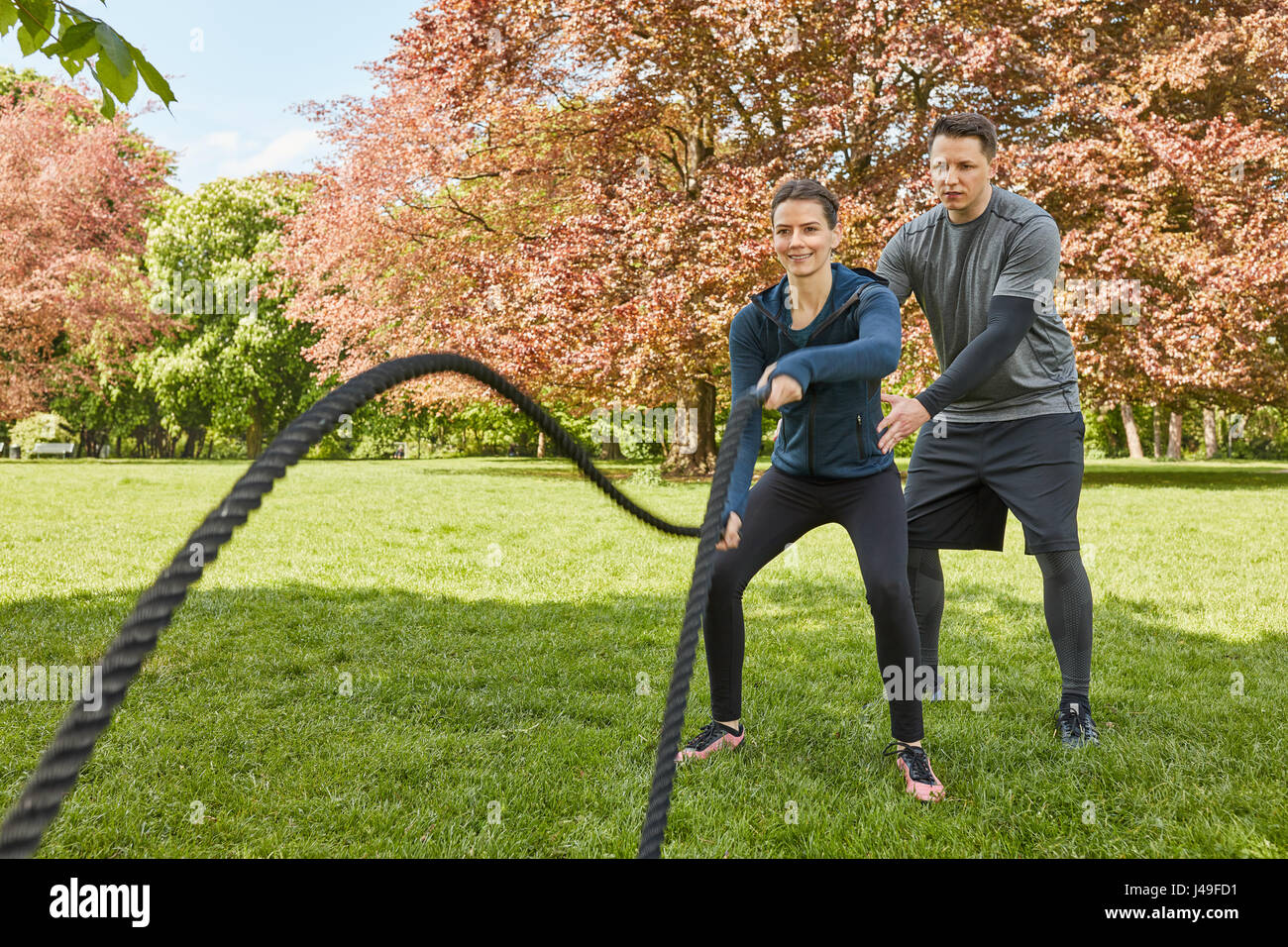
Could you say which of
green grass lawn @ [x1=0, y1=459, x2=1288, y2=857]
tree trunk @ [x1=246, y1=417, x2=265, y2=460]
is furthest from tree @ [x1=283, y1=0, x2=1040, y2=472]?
tree trunk @ [x1=246, y1=417, x2=265, y2=460]

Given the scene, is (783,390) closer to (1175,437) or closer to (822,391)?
(822,391)

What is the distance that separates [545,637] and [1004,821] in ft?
9.63

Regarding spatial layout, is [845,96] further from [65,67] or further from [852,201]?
[65,67]

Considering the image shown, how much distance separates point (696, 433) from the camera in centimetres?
1908

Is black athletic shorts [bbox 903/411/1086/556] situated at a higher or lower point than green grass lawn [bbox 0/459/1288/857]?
higher

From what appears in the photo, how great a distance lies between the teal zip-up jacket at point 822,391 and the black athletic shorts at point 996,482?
38 cm

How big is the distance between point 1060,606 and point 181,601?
3.51 m

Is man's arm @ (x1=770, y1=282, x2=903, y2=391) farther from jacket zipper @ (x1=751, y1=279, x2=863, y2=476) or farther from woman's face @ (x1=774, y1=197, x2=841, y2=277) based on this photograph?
woman's face @ (x1=774, y1=197, x2=841, y2=277)

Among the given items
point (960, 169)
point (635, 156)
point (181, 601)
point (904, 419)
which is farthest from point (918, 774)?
point (635, 156)

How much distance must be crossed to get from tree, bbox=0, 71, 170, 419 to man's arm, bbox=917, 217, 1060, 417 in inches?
715

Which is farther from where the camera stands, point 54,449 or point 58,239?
point 54,449

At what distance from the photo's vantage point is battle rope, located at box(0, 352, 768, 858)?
95 centimetres

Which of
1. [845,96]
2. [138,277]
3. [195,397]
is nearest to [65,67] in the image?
[845,96]

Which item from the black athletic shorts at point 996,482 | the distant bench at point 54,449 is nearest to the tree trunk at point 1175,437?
the black athletic shorts at point 996,482
